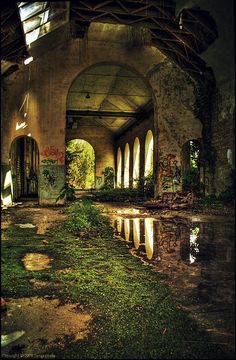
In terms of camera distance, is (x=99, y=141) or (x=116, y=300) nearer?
(x=116, y=300)

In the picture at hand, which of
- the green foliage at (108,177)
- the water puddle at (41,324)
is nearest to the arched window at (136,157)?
the green foliage at (108,177)

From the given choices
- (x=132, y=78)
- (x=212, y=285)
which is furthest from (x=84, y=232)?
(x=132, y=78)

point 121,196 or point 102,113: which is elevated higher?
point 102,113

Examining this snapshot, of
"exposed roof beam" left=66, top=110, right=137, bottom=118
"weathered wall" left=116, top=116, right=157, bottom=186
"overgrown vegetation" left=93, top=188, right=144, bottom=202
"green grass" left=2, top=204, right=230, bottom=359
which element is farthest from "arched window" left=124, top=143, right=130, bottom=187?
"green grass" left=2, top=204, right=230, bottom=359

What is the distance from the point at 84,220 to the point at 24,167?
12.4 metres

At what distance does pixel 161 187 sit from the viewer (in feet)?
48.1

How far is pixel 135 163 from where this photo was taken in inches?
974

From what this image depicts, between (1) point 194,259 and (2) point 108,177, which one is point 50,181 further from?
(2) point 108,177

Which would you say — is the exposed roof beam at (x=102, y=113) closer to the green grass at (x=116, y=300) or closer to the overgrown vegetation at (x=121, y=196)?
the overgrown vegetation at (x=121, y=196)

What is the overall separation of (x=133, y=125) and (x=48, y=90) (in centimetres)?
1179

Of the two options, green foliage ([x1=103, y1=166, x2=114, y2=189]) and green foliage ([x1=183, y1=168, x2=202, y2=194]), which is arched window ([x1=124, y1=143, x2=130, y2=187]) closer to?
green foliage ([x1=103, y1=166, x2=114, y2=189])

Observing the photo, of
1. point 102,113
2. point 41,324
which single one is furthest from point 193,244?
point 102,113

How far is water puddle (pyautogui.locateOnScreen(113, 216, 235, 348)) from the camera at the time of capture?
133cm

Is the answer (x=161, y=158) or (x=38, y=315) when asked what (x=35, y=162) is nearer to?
(x=161, y=158)
